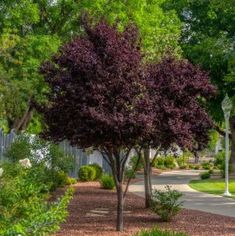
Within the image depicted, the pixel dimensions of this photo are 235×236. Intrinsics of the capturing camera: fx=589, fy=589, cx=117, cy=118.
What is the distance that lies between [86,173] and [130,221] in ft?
46.3

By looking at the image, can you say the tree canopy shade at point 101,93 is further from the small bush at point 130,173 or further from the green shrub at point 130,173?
the green shrub at point 130,173

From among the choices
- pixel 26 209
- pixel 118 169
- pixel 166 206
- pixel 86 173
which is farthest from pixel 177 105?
pixel 86 173

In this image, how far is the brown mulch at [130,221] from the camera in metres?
11.4

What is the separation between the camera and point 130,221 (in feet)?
42.5

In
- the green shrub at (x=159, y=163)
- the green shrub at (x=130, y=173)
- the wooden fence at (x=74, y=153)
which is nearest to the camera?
the green shrub at (x=130, y=173)

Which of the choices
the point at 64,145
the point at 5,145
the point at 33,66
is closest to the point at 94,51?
the point at 5,145

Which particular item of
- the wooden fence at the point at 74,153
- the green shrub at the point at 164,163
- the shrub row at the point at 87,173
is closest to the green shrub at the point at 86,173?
the shrub row at the point at 87,173

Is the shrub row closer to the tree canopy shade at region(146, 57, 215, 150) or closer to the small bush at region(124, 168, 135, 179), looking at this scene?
the small bush at region(124, 168, 135, 179)

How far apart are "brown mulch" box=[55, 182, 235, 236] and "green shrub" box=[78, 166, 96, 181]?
9191mm

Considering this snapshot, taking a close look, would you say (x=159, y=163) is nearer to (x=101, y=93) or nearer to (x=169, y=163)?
(x=169, y=163)

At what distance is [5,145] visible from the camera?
22531 millimetres

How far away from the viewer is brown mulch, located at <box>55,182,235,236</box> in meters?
11.4

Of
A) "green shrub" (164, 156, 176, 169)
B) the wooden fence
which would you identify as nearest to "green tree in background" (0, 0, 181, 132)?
the wooden fence

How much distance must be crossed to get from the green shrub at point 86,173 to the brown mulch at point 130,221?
30.2 ft
